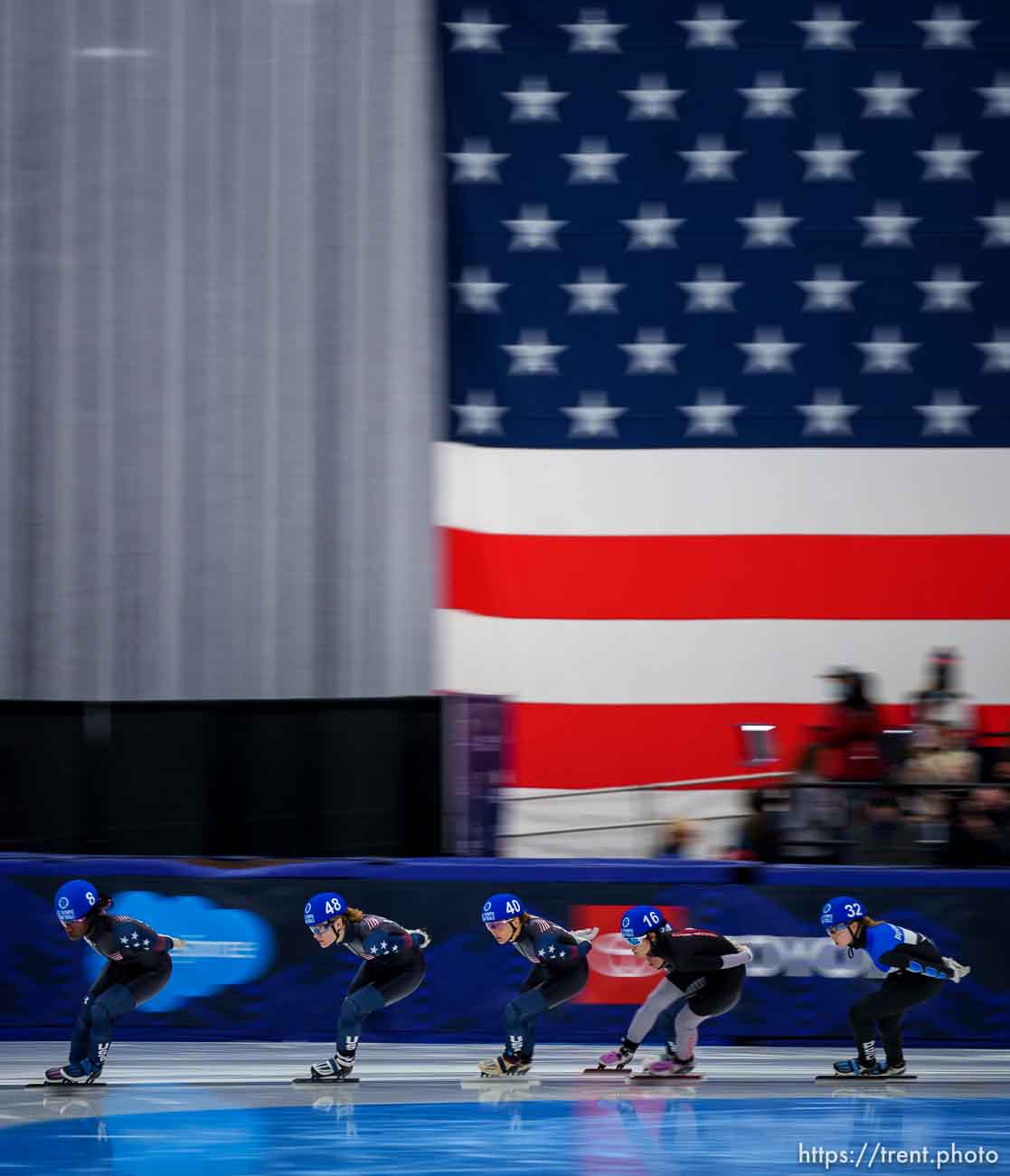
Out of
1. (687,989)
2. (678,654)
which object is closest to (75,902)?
(687,989)

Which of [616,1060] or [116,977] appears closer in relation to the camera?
[116,977]

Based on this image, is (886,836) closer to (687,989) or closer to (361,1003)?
(687,989)

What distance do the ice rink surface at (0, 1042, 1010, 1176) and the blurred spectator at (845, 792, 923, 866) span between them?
1.25m

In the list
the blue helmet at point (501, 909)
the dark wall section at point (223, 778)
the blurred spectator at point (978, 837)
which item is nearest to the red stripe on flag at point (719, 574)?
the dark wall section at point (223, 778)

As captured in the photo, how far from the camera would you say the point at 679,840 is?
1296 cm

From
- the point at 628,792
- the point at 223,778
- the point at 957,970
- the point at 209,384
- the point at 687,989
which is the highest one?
the point at 209,384

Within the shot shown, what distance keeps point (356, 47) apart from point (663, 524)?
498 cm

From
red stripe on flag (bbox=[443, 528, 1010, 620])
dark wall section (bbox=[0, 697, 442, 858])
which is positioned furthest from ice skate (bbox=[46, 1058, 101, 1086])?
red stripe on flag (bbox=[443, 528, 1010, 620])

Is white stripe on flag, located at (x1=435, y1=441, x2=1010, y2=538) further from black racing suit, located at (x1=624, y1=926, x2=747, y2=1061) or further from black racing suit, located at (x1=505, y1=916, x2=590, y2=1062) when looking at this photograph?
black racing suit, located at (x1=624, y1=926, x2=747, y2=1061)

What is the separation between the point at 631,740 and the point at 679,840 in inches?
85.1

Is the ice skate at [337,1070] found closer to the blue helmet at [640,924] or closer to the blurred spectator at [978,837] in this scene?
the blue helmet at [640,924]

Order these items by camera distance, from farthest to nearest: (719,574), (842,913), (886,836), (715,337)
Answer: (715,337)
(719,574)
(886,836)
(842,913)

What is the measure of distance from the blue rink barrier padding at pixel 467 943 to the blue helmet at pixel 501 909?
1060 millimetres

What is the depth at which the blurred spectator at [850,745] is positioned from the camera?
12.2 meters
